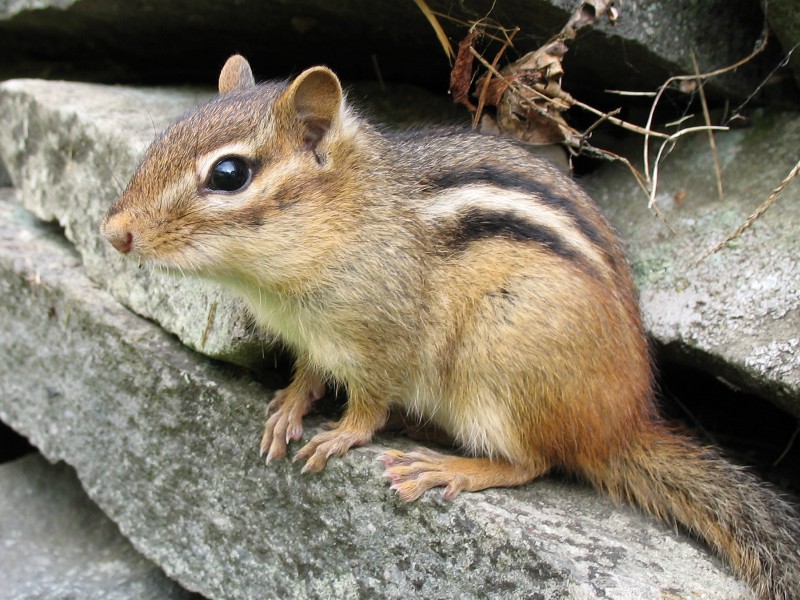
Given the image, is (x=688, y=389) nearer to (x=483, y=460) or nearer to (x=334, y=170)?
(x=483, y=460)

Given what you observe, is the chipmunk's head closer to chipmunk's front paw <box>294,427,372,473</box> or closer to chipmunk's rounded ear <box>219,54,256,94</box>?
chipmunk's rounded ear <box>219,54,256,94</box>

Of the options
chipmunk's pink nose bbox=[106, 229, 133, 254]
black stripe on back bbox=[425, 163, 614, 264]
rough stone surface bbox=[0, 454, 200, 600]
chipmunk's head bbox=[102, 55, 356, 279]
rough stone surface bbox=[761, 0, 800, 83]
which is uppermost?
rough stone surface bbox=[761, 0, 800, 83]

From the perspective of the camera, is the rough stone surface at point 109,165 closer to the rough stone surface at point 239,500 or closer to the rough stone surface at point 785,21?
the rough stone surface at point 239,500

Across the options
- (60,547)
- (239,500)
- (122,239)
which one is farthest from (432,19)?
(60,547)

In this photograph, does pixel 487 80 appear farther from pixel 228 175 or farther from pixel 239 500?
pixel 239 500

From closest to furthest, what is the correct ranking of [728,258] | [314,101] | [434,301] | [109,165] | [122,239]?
[122,239] → [314,101] → [434,301] → [728,258] → [109,165]

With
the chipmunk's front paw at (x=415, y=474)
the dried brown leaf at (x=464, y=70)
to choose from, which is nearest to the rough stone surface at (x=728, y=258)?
the dried brown leaf at (x=464, y=70)

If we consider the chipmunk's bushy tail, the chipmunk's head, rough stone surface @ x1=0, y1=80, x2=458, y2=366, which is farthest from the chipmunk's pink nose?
the chipmunk's bushy tail
